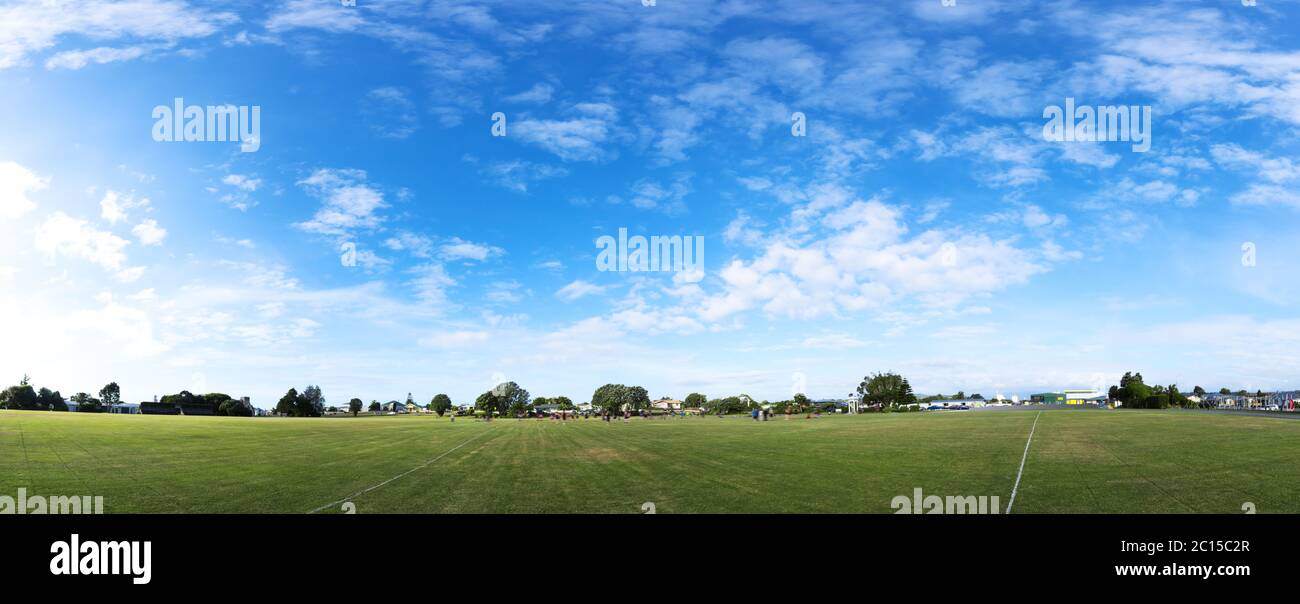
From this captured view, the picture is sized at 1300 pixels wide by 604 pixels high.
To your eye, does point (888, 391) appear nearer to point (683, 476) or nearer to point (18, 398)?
point (683, 476)

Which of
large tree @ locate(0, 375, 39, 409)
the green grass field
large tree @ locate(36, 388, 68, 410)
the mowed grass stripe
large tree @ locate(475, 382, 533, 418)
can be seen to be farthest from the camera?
large tree @ locate(475, 382, 533, 418)

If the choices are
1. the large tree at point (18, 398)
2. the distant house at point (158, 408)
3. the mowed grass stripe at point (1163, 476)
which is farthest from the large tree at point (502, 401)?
the mowed grass stripe at point (1163, 476)

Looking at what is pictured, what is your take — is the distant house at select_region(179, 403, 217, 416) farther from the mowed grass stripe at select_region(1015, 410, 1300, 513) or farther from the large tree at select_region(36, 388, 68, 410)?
the mowed grass stripe at select_region(1015, 410, 1300, 513)

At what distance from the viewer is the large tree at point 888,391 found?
617 ft

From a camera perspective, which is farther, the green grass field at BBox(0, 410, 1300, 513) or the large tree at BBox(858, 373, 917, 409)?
the large tree at BBox(858, 373, 917, 409)

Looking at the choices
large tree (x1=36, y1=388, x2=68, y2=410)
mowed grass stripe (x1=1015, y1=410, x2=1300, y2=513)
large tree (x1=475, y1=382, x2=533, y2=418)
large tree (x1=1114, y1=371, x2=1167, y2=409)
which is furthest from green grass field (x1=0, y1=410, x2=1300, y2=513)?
large tree (x1=36, y1=388, x2=68, y2=410)

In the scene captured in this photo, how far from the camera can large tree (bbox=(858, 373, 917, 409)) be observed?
188 meters

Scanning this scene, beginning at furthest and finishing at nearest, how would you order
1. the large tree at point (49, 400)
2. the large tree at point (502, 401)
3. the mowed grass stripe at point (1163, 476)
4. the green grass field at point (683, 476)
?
the large tree at point (502, 401) → the large tree at point (49, 400) → the green grass field at point (683, 476) → the mowed grass stripe at point (1163, 476)

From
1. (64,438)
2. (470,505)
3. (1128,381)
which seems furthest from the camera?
(1128,381)

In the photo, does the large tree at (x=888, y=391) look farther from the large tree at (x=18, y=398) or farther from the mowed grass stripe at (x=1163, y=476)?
the large tree at (x=18, y=398)
